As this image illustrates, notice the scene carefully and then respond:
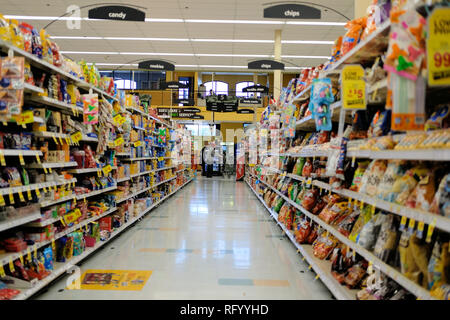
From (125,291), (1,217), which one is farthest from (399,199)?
(1,217)

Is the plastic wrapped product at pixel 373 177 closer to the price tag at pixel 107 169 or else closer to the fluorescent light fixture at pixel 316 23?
the price tag at pixel 107 169

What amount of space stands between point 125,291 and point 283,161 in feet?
10.7

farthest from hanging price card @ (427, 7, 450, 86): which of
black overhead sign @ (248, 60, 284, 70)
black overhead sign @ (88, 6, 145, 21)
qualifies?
black overhead sign @ (248, 60, 284, 70)

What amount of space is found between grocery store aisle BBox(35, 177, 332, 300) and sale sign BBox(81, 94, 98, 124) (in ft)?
5.14

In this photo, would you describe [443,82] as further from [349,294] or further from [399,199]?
[349,294]

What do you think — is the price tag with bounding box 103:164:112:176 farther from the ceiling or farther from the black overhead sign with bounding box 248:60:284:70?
the ceiling

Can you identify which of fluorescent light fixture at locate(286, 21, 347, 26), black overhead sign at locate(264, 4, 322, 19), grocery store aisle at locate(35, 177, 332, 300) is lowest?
grocery store aisle at locate(35, 177, 332, 300)

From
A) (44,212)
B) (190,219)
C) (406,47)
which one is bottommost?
(190,219)

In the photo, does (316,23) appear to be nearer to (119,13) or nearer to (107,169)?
(119,13)

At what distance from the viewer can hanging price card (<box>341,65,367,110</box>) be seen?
2193 millimetres

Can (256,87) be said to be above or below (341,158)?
above

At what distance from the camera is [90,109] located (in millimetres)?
3627

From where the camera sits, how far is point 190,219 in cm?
625

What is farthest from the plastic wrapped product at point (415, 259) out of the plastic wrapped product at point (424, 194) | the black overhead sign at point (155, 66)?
the black overhead sign at point (155, 66)
